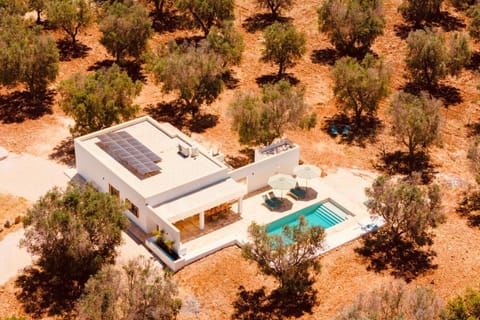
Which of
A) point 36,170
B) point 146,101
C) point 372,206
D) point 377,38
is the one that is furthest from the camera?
point 377,38

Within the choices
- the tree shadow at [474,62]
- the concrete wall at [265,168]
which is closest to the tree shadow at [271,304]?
the concrete wall at [265,168]

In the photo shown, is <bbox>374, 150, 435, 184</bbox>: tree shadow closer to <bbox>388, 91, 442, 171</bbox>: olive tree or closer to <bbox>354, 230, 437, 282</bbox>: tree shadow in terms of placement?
<bbox>388, 91, 442, 171</bbox>: olive tree

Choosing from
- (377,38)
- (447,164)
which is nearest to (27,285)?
(447,164)

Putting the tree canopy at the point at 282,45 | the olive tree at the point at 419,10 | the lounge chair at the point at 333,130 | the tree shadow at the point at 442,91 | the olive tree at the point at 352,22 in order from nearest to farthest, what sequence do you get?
the lounge chair at the point at 333,130, the tree shadow at the point at 442,91, the tree canopy at the point at 282,45, the olive tree at the point at 352,22, the olive tree at the point at 419,10

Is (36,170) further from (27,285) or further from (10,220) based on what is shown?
(27,285)

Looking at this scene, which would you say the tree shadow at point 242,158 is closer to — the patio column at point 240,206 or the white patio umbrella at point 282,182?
the white patio umbrella at point 282,182

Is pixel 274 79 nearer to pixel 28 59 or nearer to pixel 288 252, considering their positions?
pixel 28 59

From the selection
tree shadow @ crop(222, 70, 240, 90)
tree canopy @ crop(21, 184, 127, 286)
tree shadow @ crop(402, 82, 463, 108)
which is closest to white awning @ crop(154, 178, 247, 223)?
tree canopy @ crop(21, 184, 127, 286)
